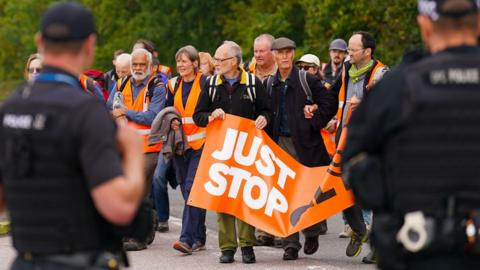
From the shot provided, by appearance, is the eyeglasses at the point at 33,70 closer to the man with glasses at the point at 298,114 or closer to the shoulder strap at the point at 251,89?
the shoulder strap at the point at 251,89

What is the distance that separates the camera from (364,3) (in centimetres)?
2944

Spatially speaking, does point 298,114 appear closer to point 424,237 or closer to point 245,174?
point 245,174

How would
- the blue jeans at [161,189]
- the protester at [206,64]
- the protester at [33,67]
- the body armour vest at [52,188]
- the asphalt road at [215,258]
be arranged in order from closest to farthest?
the body armour vest at [52,188], the asphalt road at [215,258], the protester at [33,67], the blue jeans at [161,189], the protester at [206,64]

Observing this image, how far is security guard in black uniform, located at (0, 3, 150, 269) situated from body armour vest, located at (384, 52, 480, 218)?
0.96 metres

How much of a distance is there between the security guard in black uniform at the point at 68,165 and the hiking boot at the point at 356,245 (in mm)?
6893

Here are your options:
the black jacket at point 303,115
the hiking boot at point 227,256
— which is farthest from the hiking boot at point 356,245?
the hiking boot at point 227,256

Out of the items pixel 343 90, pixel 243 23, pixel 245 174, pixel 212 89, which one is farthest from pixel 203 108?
pixel 243 23

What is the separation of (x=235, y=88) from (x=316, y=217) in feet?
4.27

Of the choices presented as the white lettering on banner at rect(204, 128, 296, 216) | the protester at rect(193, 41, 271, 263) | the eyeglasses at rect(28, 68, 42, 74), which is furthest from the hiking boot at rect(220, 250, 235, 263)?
the eyeglasses at rect(28, 68, 42, 74)

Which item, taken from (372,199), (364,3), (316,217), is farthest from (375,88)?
(364,3)

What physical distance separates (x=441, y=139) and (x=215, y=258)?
289 inches

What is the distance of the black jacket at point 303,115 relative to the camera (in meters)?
12.2

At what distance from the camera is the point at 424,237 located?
5.00 m

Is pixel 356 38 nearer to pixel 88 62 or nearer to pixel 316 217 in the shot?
pixel 316 217
